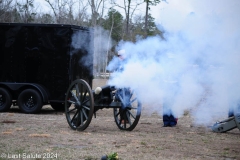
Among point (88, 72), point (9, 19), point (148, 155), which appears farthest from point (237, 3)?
point (9, 19)

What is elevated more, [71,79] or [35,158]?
[71,79]

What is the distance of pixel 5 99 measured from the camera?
51.5 feet

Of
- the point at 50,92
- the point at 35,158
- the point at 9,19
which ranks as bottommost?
the point at 35,158

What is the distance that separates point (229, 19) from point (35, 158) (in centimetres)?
468

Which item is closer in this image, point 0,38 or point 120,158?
point 120,158

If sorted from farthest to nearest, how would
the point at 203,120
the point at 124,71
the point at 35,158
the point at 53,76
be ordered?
the point at 53,76 < the point at 203,120 < the point at 124,71 < the point at 35,158

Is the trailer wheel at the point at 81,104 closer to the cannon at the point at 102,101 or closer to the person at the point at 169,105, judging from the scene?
the cannon at the point at 102,101

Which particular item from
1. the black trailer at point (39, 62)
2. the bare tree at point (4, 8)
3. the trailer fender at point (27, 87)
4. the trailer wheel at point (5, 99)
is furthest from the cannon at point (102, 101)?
the bare tree at point (4, 8)

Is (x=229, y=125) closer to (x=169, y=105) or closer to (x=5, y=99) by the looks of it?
(x=169, y=105)

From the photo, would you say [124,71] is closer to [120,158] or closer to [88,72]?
[120,158]

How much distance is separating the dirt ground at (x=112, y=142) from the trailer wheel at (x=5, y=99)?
260cm

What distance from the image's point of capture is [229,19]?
915 cm

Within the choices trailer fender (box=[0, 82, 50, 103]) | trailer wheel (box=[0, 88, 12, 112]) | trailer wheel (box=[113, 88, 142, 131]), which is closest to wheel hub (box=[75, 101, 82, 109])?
trailer wheel (box=[113, 88, 142, 131])

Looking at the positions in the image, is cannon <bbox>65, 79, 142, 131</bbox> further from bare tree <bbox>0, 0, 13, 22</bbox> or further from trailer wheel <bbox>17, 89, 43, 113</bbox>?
bare tree <bbox>0, 0, 13, 22</bbox>
